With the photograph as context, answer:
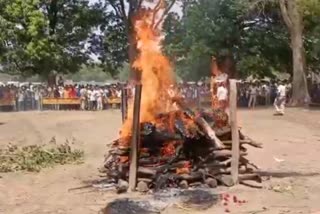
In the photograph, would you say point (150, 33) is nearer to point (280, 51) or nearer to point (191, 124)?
point (191, 124)

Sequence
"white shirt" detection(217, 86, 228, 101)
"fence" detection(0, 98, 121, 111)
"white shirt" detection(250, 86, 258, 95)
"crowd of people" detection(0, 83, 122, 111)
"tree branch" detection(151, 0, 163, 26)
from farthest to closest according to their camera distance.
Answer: "fence" detection(0, 98, 121, 111), "white shirt" detection(250, 86, 258, 95), "crowd of people" detection(0, 83, 122, 111), "white shirt" detection(217, 86, 228, 101), "tree branch" detection(151, 0, 163, 26)

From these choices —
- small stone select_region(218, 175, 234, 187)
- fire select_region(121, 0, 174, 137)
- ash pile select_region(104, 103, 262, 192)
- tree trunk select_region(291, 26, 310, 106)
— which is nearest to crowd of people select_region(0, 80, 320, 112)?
tree trunk select_region(291, 26, 310, 106)

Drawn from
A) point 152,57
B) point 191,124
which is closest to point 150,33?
point 152,57

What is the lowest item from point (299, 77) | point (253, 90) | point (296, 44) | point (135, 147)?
point (135, 147)

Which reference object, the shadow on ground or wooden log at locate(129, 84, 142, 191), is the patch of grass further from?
the shadow on ground

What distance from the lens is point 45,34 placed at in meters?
41.7

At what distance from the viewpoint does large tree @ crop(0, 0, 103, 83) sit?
40812 millimetres

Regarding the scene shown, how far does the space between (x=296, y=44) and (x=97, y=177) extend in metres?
23.3

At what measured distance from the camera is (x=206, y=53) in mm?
39969

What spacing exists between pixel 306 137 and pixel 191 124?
9.53 metres

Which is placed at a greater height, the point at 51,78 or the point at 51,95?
the point at 51,78

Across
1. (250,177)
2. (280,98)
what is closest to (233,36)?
(280,98)

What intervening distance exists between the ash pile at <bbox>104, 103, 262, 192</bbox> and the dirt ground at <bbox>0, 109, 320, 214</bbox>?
0.44 metres

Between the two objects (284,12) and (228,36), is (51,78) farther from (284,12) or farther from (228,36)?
(284,12)
